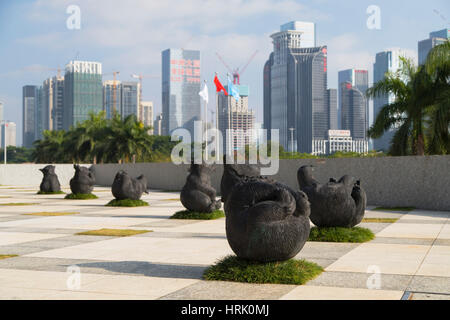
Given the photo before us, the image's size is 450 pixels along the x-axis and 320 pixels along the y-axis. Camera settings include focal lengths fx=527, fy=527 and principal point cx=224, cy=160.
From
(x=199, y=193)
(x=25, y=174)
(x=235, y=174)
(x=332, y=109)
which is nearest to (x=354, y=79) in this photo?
(x=332, y=109)

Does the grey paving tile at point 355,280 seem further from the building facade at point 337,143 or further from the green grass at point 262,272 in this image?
→ the building facade at point 337,143

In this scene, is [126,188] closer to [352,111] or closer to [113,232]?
[113,232]

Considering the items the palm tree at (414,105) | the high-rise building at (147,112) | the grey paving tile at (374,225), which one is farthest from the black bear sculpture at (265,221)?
the high-rise building at (147,112)

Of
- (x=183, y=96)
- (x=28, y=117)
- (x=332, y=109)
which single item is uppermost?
(x=183, y=96)

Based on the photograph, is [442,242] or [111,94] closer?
[442,242]

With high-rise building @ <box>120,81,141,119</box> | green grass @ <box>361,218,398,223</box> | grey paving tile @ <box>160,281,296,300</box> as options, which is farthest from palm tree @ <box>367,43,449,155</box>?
high-rise building @ <box>120,81,141,119</box>

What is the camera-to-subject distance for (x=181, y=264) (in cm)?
767

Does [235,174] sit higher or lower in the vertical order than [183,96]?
lower

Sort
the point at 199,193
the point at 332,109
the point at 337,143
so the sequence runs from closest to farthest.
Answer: the point at 199,193 < the point at 337,143 < the point at 332,109

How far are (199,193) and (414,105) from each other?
1049 cm

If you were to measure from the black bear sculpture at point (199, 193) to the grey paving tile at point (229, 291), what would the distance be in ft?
28.0

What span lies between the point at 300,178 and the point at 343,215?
83.2 inches

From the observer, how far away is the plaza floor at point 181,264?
5828 mm

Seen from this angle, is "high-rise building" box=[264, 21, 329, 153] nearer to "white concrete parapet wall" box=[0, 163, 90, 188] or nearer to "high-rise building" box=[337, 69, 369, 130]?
"high-rise building" box=[337, 69, 369, 130]
